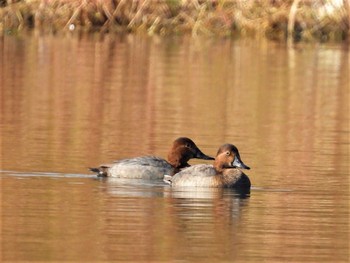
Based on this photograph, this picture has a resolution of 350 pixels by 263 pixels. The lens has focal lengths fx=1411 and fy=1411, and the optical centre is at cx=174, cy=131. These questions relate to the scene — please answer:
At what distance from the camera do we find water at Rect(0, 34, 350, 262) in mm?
9961

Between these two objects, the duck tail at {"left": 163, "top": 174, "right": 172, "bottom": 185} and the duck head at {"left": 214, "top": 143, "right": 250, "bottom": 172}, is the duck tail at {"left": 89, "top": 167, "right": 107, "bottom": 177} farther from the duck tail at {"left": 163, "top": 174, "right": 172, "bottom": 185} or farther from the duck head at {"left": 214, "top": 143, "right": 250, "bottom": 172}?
the duck head at {"left": 214, "top": 143, "right": 250, "bottom": 172}

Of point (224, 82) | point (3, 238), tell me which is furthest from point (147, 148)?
point (224, 82)

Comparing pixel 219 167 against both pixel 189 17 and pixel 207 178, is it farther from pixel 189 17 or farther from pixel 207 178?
pixel 189 17

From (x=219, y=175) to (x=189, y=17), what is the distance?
2284 cm

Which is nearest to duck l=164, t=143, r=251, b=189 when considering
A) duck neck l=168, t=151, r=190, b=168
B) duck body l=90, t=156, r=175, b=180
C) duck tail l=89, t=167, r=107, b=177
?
duck body l=90, t=156, r=175, b=180

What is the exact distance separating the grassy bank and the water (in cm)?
450

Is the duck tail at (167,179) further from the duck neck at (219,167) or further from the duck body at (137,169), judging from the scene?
the duck neck at (219,167)

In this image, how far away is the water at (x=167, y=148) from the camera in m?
9.96

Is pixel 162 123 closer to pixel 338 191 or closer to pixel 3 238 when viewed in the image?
pixel 338 191

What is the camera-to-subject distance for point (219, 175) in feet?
42.6

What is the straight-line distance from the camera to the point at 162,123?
57.6 ft

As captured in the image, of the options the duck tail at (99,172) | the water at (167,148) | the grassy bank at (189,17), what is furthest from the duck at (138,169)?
the grassy bank at (189,17)

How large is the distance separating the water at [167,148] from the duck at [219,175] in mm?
146

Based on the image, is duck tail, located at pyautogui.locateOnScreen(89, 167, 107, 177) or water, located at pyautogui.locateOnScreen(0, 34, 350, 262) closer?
water, located at pyautogui.locateOnScreen(0, 34, 350, 262)
